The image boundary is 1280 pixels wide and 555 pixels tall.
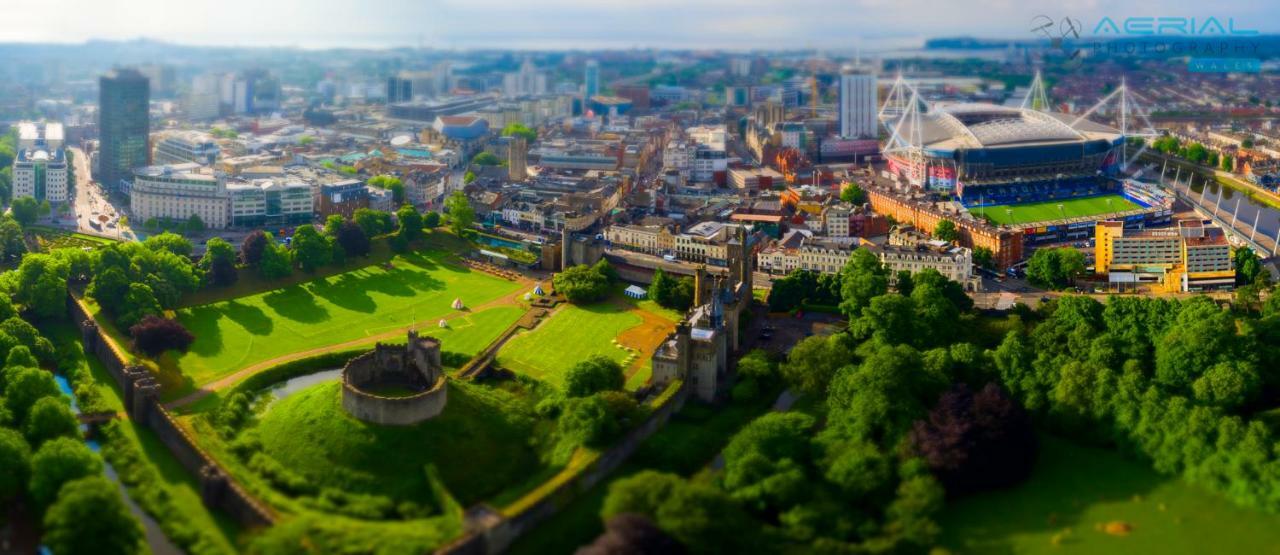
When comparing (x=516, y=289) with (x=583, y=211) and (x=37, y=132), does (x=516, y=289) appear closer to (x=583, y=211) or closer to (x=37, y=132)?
(x=583, y=211)

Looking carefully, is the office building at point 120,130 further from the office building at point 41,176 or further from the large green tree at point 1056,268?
Answer: the large green tree at point 1056,268

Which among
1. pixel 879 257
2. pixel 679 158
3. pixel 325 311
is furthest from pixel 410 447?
pixel 679 158

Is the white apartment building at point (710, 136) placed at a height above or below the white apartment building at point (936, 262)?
above

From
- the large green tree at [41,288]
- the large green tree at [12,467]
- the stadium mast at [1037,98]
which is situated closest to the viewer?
the large green tree at [12,467]

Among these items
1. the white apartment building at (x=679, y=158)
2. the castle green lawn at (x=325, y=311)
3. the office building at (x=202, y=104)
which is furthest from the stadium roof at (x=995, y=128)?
the office building at (x=202, y=104)

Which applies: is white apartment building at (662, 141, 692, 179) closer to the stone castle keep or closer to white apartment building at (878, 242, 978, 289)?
white apartment building at (878, 242, 978, 289)

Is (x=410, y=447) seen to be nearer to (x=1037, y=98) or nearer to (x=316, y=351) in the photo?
(x=316, y=351)
